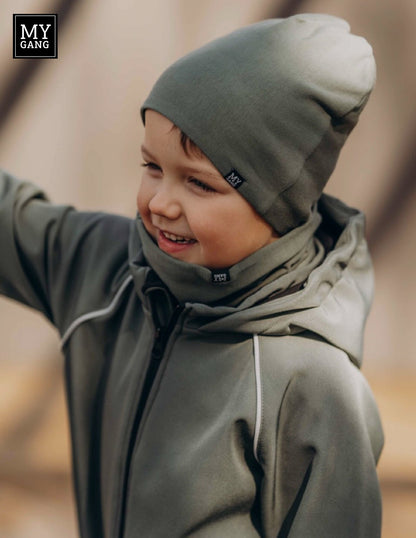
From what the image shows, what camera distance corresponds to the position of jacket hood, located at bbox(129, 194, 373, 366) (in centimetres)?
106

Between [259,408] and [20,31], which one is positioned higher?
[20,31]

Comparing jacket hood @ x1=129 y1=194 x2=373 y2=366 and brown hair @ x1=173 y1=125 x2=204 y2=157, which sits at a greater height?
brown hair @ x1=173 y1=125 x2=204 y2=157

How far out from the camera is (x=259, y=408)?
1.04 m

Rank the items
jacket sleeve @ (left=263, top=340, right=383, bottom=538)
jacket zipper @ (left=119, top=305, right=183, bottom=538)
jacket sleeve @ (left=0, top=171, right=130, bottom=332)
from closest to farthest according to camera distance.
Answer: jacket sleeve @ (left=263, top=340, right=383, bottom=538) < jacket zipper @ (left=119, top=305, right=183, bottom=538) < jacket sleeve @ (left=0, top=171, right=130, bottom=332)

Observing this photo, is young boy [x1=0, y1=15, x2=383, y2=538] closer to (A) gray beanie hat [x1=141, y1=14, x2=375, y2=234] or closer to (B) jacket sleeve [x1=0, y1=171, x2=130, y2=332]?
(A) gray beanie hat [x1=141, y1=14, x2=375, y2=234]

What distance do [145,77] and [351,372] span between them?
1358 mm

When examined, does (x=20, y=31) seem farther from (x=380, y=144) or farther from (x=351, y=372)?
(x=351, y=372)

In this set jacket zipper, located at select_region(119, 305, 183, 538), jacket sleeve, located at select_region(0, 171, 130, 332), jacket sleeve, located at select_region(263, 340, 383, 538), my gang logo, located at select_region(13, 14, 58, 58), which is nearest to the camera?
jacket sleeve, located at select_region(263, 340, 383, 538)

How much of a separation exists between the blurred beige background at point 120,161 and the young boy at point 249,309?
3.49 feet

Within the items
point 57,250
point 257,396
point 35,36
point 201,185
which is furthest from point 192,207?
point 35,36

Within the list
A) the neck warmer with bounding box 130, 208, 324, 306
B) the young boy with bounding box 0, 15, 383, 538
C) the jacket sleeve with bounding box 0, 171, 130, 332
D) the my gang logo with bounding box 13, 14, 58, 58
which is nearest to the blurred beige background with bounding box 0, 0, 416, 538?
the my gang logo with bounding box 13, 14, 58, 58

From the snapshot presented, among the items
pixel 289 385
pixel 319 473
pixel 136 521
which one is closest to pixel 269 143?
pixel 289 385

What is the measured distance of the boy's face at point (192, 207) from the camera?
1.02m

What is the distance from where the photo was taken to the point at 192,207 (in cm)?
102
